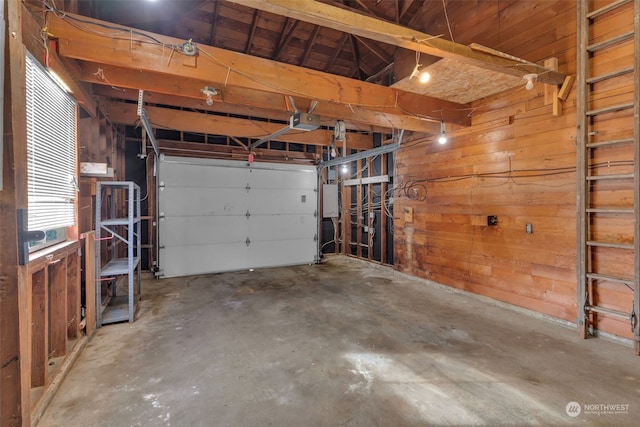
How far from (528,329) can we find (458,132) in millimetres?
2704

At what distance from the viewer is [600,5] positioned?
2801 millimetres

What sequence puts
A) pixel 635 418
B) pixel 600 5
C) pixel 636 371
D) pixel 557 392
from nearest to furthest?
pixel 635 418 < pixel 557 392 < pixel 636 371 < pixel 600 5

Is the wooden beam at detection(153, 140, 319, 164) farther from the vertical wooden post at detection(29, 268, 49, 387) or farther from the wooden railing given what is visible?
the vertical wooden post at detection(29, 268, 49, 387)

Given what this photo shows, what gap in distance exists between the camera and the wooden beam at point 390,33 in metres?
1.79

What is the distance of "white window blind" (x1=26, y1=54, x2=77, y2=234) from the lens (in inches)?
70.6

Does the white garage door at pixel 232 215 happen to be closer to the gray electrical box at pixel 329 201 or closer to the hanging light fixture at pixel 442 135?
the gray electrical box at pixel 329 201

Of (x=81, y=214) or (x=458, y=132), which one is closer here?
(x=81, y=214)

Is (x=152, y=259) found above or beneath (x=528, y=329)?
above

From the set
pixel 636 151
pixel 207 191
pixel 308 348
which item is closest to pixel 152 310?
pixel 308 348

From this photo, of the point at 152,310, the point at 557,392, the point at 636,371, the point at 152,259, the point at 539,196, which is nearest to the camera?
the point at 557,392

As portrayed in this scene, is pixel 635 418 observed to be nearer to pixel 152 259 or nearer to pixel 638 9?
pixel 638 9

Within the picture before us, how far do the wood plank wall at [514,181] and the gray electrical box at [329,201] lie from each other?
292cm

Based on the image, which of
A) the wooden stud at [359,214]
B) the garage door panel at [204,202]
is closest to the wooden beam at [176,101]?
the wooden stud at [359,214]

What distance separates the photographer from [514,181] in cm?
357
